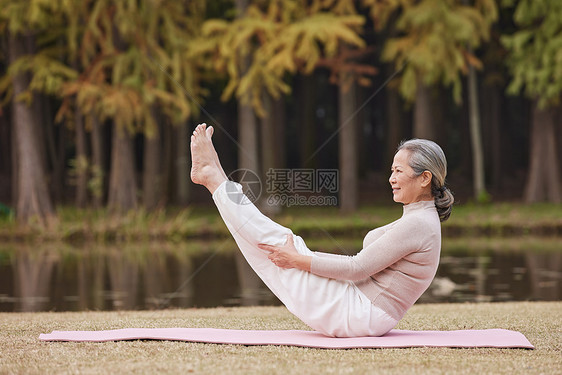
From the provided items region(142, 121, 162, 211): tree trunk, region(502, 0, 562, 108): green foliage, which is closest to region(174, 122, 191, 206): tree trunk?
region(142, 121, 162, 211): tree trunk

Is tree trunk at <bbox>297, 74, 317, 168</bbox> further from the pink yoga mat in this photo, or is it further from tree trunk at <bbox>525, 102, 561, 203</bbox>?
the pink yoga mat

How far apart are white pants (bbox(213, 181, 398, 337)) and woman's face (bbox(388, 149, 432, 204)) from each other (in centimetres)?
58

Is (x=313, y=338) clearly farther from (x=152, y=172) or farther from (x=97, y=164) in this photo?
(x=152, y=172)

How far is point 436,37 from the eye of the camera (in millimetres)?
17359

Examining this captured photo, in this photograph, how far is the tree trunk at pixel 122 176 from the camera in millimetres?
17672

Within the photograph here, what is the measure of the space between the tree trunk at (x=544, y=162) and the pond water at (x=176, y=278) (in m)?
6.39

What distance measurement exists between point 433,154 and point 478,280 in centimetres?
642

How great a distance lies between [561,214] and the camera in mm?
17156

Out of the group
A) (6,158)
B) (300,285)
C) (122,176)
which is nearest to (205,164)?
(300,285)

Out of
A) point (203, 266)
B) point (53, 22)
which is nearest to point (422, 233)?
point (203, 266)

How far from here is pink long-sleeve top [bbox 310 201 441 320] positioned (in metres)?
4.37

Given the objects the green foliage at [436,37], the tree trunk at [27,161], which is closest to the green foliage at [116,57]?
the tree trunk at [27,161]

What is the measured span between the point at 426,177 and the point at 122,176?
14.0 m

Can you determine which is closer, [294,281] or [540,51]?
[294,281]
